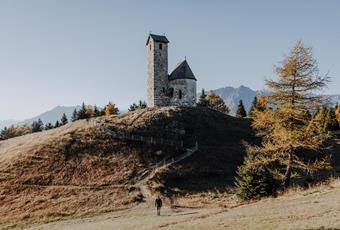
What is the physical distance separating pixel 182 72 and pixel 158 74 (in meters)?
4.96

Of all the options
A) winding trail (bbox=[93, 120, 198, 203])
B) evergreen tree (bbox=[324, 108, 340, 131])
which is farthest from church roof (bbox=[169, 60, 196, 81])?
evergreen tree (bbox=[324, 108, 340, 131])

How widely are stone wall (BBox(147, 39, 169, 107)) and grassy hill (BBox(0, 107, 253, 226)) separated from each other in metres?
3.94

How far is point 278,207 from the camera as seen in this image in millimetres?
24031

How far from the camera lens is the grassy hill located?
45969mm

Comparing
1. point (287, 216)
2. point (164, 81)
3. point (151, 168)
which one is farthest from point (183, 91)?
point (287, 216)

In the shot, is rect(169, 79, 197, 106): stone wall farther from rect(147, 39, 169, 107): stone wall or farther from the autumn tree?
the autumn tree

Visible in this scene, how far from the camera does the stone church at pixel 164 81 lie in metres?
79.3

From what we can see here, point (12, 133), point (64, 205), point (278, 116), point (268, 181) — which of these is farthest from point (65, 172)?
point (12, 133)

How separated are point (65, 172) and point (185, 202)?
67.4 feet

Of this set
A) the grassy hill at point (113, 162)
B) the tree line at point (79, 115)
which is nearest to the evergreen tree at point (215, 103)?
the tree line at point (79, 115)

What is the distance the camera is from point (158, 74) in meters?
79.3

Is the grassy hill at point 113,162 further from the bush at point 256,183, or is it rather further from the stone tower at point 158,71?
the bush at point 256,183

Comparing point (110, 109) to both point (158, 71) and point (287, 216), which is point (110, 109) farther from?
point (287, 216)

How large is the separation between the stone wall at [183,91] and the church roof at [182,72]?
0.75m
